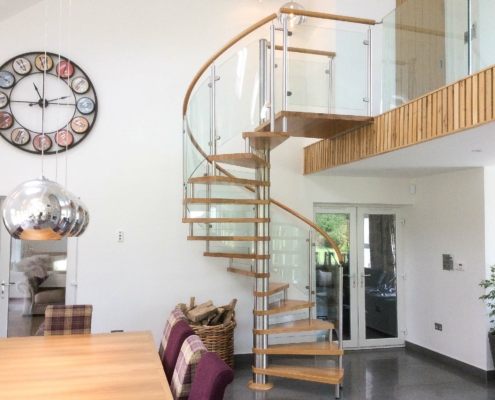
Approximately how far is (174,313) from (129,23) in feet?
12.2

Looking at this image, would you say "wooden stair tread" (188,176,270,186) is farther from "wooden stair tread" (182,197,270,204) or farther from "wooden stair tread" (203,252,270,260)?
"wooden stair tread" (203,252,270,260)

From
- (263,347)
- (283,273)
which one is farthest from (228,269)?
(263,347)

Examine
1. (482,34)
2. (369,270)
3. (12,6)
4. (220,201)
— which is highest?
(12,6)

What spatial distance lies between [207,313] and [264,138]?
82.4 inches

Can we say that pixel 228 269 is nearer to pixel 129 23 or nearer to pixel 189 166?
pixel 189 166

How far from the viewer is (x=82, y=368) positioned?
2963 millimetres

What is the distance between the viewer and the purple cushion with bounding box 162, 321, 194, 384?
318cm

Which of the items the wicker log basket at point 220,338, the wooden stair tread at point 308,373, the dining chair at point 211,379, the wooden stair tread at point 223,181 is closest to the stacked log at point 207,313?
the wicker log basket at point 220,338

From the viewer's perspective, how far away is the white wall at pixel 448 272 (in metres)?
5.35

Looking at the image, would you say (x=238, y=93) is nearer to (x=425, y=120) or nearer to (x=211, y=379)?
(x=425, y=120)

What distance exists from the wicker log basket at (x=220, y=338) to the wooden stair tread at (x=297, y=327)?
0.46 metres

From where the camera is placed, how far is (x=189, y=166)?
5.16 metres

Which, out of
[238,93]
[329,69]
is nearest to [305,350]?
[238,93]

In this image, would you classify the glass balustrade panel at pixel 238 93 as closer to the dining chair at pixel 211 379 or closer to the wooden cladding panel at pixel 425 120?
the wooden cladding panel at pixel 425 120
